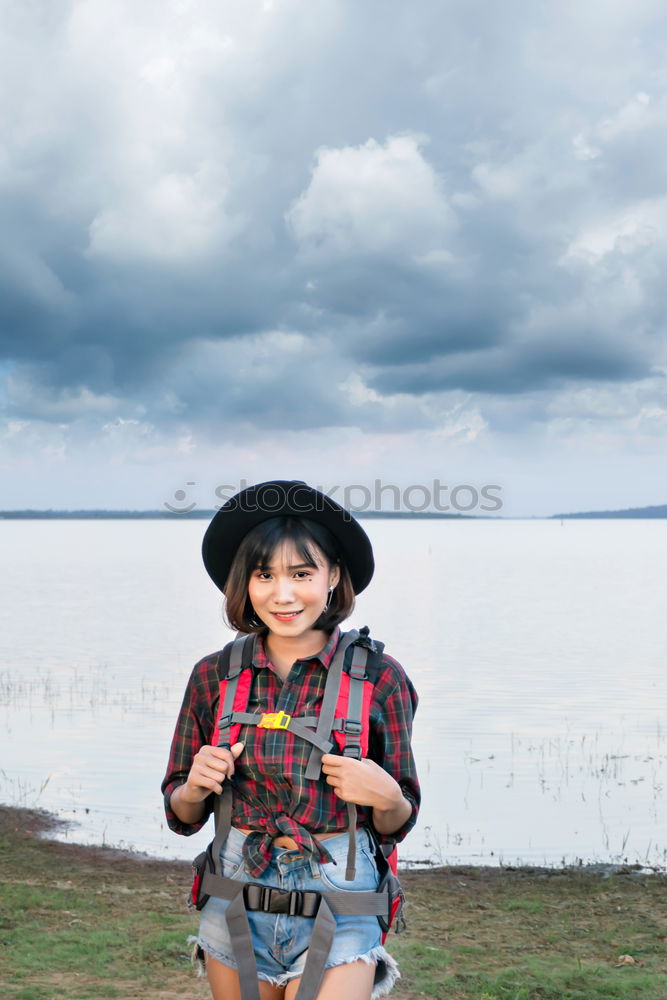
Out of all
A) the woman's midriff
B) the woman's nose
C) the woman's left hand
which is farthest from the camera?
the woman's nose

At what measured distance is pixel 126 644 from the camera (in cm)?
2955

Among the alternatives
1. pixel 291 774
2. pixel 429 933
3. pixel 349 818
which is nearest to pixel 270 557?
pixel 291 774

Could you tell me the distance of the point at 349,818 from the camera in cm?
260

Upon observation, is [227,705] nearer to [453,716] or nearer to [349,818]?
[349,818]

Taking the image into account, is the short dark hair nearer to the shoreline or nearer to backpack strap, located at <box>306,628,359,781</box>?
backpack strap, located at <box>306,628,359,781</box>

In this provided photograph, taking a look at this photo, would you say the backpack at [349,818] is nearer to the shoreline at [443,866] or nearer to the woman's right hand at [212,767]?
the woman's right hand at [212,767]

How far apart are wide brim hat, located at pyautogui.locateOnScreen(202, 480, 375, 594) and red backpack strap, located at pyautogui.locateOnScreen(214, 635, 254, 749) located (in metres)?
0.32

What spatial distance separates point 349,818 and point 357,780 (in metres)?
0.14

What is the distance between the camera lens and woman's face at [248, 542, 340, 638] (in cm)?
280

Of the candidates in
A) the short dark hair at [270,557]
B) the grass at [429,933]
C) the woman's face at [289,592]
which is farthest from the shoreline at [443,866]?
the woman's face at [289,592]

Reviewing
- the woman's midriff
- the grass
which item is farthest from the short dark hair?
the grass

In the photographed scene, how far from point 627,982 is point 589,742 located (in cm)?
1048

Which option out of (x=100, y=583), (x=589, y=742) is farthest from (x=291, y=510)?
(x=100, y=583)

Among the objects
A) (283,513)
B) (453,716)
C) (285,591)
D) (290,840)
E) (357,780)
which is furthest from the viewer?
(453,716)
